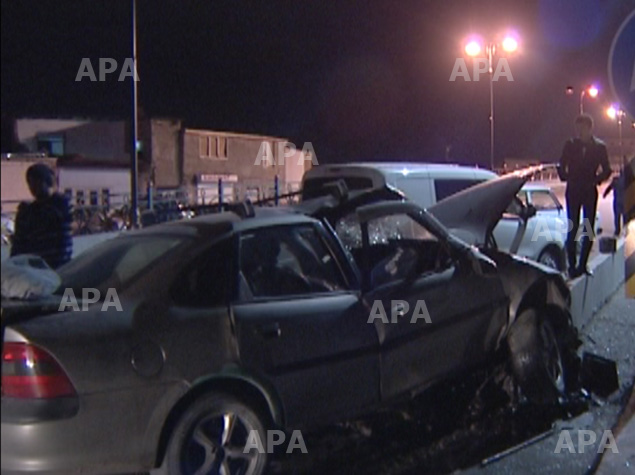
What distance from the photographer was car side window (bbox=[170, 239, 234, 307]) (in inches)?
181

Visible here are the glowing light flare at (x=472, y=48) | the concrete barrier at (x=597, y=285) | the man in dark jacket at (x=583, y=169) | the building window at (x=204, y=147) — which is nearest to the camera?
the concrete barrier at (x=597, y=285)

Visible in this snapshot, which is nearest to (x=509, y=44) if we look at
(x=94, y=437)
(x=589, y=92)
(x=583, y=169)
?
(x=589, y=92)

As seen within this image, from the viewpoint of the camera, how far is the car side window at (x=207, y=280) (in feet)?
15.1

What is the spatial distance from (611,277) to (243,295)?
260 inches

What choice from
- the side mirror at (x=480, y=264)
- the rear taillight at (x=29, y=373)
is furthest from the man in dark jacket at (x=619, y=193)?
the rear taillight at (x=29, y=373)

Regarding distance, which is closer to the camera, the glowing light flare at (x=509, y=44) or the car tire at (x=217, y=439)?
the car tire at (x=217, y=439)

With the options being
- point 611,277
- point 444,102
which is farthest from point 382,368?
point 444,102

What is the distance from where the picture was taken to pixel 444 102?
3878 centimetres

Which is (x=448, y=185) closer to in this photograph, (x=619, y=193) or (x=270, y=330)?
(x=619, y=193)

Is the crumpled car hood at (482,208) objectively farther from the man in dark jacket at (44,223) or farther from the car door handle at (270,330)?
the man in dark jacket at (44,223)

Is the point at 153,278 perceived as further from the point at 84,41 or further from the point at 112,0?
the point at 112,0

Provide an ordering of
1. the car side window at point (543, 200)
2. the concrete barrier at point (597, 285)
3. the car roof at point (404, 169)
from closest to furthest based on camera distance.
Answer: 1. the concrete barrier at point (597, 285)
2. the car roof at point (404, 169)
3. the car side window at point (543, 200)

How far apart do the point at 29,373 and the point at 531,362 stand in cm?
350

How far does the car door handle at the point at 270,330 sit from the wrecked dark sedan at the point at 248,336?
13mm
